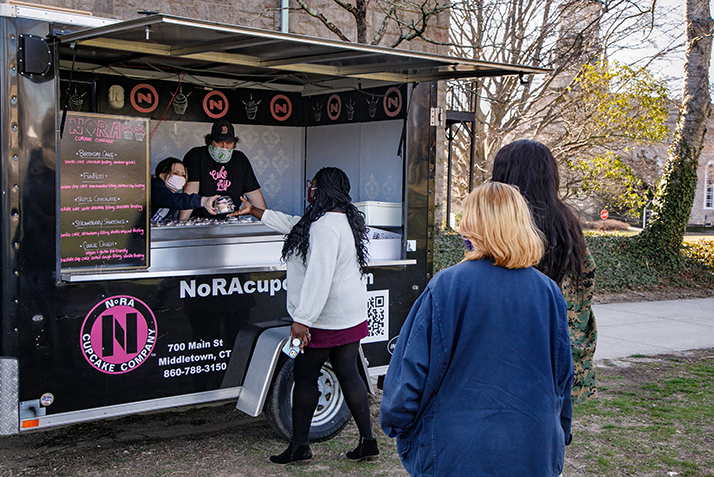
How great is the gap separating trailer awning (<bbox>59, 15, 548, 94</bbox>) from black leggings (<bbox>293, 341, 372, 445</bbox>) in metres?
1.69

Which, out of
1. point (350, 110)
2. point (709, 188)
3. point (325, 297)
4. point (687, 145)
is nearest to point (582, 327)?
point (325, 297)

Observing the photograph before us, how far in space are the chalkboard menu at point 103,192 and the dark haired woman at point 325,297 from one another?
889 mm

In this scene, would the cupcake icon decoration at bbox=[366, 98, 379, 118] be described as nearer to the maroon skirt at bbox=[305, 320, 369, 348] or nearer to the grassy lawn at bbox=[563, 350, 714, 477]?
the maroon skirt at bbox=[305, 320, 369, 348]

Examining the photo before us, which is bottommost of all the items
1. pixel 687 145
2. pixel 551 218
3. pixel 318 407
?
pixel 318 407

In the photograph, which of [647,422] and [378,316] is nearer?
[378,316]

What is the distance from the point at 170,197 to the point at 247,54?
1649 millimetres

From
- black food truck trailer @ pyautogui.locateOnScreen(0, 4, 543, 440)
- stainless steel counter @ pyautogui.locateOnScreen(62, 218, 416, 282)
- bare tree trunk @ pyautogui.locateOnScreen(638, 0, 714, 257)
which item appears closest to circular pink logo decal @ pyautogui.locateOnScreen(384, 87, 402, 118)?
black food truck trailer @ pyautogui.locateOnScreen(0, 4, 543, 440)

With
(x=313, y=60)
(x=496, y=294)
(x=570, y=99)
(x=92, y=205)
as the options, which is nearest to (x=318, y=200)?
(x=313, y=60)

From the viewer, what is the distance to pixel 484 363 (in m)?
2.25

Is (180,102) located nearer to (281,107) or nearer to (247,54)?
(281,107)

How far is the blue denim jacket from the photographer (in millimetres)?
2238

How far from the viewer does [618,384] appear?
676 cm

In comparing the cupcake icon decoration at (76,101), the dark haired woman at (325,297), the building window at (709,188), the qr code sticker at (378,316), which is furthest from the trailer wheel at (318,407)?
the building window at (709,188)

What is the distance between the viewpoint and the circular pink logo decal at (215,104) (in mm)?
6758
